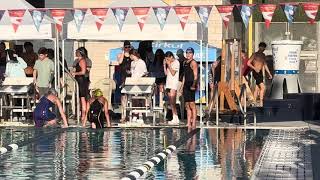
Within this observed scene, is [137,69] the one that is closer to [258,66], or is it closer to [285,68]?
[258,66]

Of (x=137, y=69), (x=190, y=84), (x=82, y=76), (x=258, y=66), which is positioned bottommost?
(x=190, y=84)

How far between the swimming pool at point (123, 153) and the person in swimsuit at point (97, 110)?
37cm

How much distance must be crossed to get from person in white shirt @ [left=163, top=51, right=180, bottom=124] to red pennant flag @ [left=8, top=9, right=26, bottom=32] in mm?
3380

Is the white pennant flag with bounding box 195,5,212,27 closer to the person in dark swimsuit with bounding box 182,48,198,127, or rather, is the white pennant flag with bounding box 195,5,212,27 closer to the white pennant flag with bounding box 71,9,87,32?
the person in dark swimsuit with bounding box 182,48,198,127

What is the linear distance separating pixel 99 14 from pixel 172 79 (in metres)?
2.21

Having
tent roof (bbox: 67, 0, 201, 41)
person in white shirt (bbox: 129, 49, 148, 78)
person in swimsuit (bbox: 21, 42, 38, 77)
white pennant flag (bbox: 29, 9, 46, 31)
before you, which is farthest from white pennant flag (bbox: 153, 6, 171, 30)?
person in swimsuit (bbox: 21, 42, 38, 77)

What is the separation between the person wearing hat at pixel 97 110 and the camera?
20047mm

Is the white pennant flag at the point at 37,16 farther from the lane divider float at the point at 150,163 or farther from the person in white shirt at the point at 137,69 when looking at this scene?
the lane divider float at the point at 150,163

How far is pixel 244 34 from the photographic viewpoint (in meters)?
33.4

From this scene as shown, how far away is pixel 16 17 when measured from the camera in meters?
20.7

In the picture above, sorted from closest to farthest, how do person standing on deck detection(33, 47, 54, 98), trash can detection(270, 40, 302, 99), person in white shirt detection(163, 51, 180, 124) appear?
person in white shirt detection(163, 51, 180, 124)
person standing on deck detection(33, 47, 54, 98)
trash can detection(270, 40, 302, 99)

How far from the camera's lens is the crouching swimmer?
66.9ft

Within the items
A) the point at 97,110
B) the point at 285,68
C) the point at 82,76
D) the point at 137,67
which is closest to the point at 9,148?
the point at 97,110

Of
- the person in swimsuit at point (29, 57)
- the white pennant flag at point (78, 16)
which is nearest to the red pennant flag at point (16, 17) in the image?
the white pennant flag at point (78, 16)
